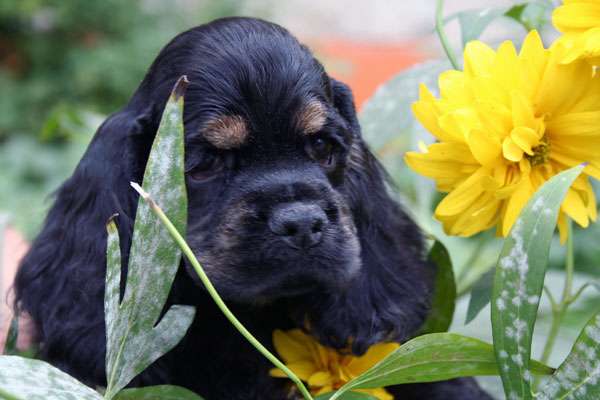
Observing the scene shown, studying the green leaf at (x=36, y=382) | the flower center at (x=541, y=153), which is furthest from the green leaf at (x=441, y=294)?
the green leaf at (x=36, y=382)

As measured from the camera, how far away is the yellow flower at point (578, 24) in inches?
57.1

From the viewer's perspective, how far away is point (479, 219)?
1587 millimetres

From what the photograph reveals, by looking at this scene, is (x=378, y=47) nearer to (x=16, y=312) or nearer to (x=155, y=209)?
(x=16, y=312)

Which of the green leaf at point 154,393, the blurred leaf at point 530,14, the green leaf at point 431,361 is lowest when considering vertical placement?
the green leaf at point 154,393

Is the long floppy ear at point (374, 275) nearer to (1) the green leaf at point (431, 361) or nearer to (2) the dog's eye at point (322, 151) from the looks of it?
(2) the dog's eye at point (322, 151)

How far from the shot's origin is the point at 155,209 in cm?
123

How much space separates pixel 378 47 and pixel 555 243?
4.32m

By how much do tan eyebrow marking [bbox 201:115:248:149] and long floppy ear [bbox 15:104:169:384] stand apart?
0.62ft

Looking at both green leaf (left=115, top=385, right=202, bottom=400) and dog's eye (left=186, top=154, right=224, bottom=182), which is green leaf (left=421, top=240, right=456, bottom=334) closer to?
dog's eye (left=186, top=154, right=224, bottom=182)

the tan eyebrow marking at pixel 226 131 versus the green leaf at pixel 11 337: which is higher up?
the tan eyebrow marking at pixel 226 131

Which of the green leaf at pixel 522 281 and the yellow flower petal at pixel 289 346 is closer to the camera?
the green leaf at pixel 522 281

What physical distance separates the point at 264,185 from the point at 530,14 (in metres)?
0.73

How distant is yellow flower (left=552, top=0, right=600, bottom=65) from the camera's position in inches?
57.1

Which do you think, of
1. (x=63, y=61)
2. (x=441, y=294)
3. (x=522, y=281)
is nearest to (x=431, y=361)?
(x=522, y=281)
